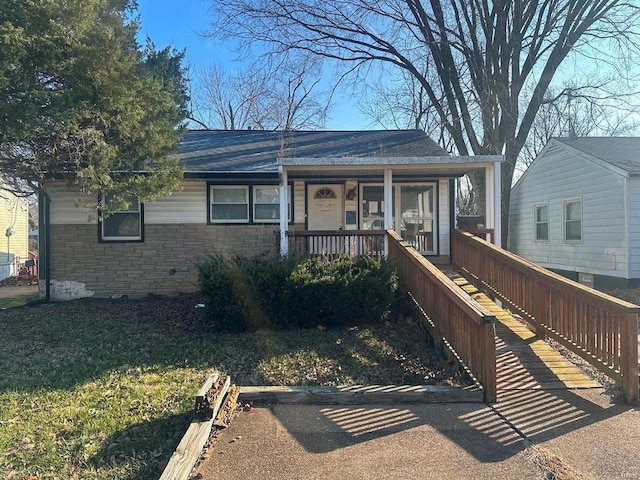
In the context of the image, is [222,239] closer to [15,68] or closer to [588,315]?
[15,68]

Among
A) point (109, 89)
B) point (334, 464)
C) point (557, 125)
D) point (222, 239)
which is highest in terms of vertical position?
point (557, 125)

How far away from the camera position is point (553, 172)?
15.3 meters

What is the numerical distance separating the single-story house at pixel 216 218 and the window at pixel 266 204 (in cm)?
2

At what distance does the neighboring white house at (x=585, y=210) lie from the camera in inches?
455

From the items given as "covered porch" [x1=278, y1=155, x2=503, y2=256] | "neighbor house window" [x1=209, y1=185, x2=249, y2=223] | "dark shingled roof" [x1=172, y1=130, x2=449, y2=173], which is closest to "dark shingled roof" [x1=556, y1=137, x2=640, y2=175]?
"covered porch" [x1=278, y1=155, x2=503, y2=256]

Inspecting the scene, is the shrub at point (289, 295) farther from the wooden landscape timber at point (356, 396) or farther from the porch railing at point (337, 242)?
the wooden landscape timber at point (356, 396)

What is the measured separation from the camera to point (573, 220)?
14.2 metres

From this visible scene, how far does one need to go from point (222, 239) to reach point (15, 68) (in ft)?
18.3

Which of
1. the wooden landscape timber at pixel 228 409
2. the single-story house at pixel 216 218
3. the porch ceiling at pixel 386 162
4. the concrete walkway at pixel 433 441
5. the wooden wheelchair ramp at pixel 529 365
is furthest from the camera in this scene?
the single-story house at pixel 216 218

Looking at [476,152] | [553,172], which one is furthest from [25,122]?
[553,172]

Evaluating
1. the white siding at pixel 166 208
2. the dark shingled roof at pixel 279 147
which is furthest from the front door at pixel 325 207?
the white siding at pixel 166 208

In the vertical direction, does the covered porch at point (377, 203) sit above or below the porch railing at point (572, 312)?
above

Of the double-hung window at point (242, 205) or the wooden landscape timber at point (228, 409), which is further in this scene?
the double-hung window at point (242, 205)

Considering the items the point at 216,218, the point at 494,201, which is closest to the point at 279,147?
the point at 216,218
